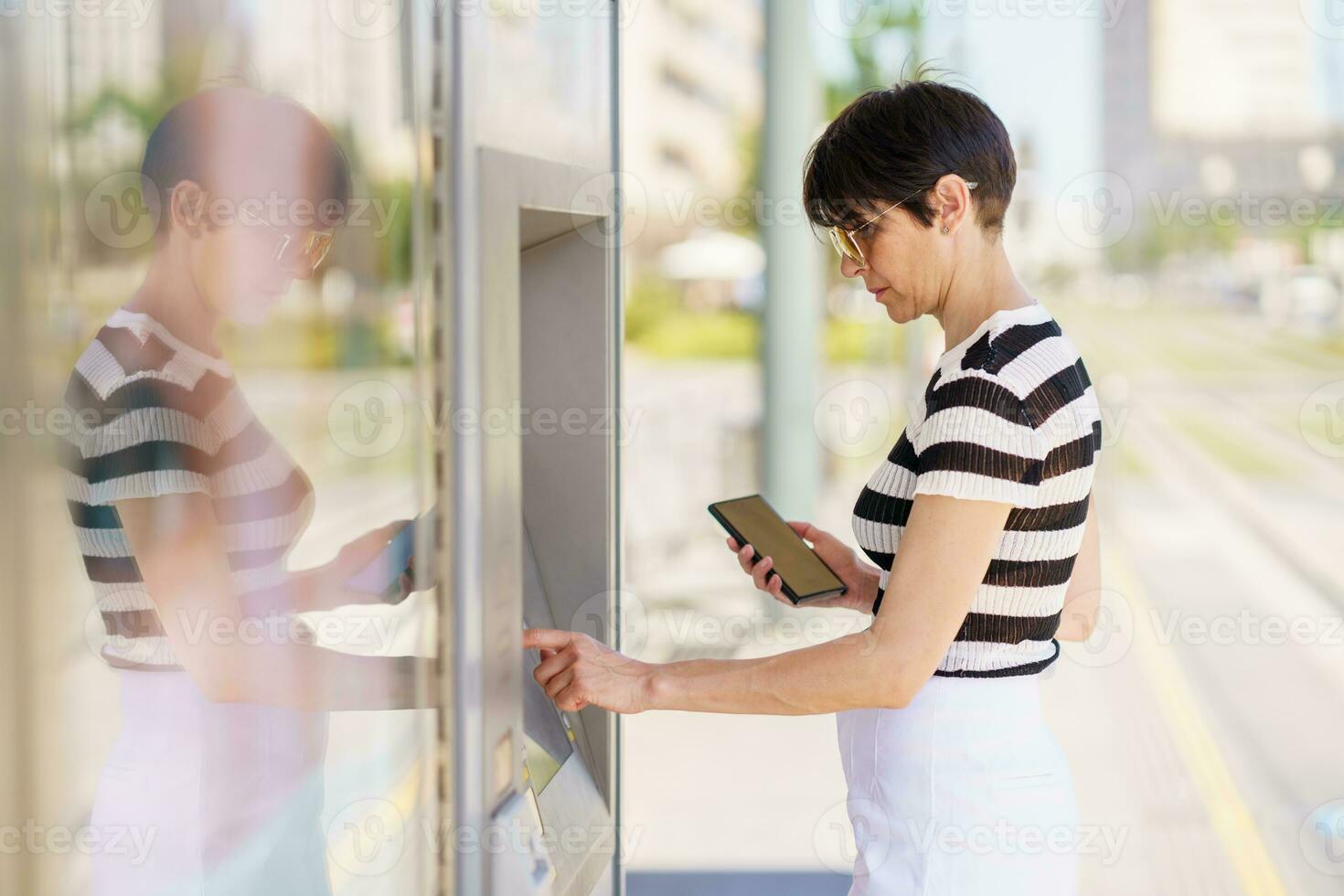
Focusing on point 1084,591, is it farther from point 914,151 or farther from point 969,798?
point 914,151

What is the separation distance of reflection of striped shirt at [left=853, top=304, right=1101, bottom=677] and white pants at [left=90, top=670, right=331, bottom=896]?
80cm

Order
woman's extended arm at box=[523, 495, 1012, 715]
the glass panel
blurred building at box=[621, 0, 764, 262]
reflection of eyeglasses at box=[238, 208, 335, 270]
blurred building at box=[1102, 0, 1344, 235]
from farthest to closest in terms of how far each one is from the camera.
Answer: blurred building at box=[621, 0, 764, 262], blurred building at box=[1102, 0, 1344, 235], woman's extended arm at box=[523, 495, 1012, 715], reflection of eyeglasses at box=[238, 208, 335, 270], the glass panel

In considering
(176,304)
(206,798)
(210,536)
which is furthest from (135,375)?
(206,798)

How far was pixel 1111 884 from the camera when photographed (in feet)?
12.6

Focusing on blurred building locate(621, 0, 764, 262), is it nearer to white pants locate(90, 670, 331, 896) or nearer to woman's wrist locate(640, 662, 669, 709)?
woman's wrist locate(640, 662, 669, 709)

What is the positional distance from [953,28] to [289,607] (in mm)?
8209

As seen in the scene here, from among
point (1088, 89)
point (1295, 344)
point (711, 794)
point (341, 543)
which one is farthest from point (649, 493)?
point (1295, 344)

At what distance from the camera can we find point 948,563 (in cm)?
153

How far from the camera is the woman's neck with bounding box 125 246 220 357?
97 centimetres

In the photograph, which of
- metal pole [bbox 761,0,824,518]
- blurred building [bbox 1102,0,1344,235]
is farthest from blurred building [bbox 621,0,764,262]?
metal pole [bbox 761,0,824,518]

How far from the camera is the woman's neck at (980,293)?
1722mm

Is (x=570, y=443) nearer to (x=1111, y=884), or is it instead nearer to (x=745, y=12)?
(x=1111, y=884)

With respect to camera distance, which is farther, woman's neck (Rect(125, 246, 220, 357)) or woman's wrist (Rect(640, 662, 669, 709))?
woman's wrist (Rect(640, 662, 669, 709))

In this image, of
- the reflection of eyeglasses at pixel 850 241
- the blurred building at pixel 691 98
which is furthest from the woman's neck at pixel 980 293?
the blurred building at pixel 691 98
